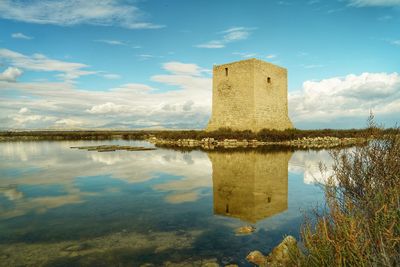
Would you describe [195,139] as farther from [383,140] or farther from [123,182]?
[383,140]

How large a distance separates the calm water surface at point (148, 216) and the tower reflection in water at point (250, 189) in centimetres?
2

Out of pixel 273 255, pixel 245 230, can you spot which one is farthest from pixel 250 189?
pixel 273 255

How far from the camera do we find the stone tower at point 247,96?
2292cm

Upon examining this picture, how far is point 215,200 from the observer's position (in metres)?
6.20

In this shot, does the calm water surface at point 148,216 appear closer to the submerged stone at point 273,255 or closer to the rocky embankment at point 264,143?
the submerged stone at point 273,255

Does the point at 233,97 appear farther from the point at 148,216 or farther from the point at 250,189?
the point at 148,216

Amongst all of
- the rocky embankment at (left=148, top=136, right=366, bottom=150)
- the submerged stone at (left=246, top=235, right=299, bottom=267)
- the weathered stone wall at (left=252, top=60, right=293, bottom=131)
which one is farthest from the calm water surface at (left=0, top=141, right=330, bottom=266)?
the weathered stone wall at (left=252, top=60, right=293, bottom=131)

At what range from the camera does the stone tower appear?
75.2ft

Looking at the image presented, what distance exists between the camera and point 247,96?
906 inches

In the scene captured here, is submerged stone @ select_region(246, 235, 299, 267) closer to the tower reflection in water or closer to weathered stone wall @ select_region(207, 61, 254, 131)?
the tower reflection in water

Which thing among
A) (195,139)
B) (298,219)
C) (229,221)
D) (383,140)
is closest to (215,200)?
(229,221)

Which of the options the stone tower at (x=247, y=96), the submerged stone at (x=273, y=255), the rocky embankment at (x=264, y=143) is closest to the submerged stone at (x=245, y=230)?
the submerged stone at (x=273, y=255)

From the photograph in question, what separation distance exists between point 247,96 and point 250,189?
16.6m

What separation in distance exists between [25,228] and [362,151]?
546 centimetres
